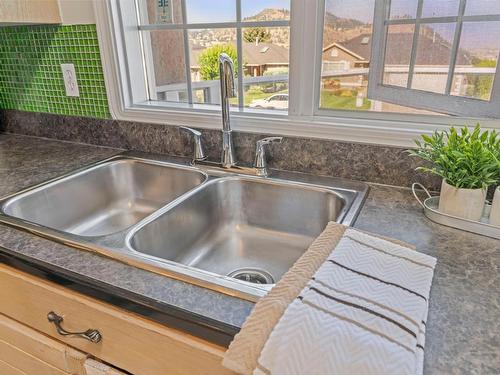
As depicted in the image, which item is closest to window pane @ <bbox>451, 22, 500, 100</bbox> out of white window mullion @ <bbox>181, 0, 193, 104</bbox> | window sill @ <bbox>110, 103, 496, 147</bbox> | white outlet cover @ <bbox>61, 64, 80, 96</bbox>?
window sill @ <bbox>110, 103, 496, 147</bbox>

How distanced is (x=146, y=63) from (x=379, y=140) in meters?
0.94

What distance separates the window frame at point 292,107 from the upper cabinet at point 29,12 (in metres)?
0.20

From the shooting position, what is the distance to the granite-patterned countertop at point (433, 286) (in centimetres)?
50

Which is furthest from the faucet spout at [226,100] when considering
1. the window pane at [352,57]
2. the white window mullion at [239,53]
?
the window pane at [352,57]

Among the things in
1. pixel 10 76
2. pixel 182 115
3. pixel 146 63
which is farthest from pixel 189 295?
pixel 10 76

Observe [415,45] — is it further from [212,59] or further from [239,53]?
[212,59]

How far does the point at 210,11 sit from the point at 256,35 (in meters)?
0.19

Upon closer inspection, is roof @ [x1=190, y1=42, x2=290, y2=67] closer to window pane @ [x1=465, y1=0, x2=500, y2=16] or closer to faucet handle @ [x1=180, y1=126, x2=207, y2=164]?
faucet handle @ [x1=180, y1=126, x2=207, y2=164]

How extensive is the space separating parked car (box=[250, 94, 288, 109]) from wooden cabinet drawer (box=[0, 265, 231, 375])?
0.86 m

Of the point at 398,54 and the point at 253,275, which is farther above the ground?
the point at 398,54

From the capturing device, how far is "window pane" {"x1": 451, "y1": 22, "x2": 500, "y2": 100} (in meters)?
0.96

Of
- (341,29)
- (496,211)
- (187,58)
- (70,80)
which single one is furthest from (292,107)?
(70,80)

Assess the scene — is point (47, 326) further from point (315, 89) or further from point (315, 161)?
point (315, 89)

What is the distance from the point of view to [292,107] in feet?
3.73
